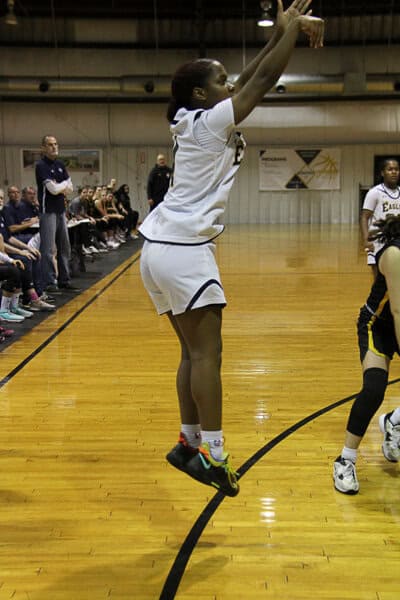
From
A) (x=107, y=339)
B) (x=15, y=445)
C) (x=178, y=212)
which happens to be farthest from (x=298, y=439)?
(x=107, y=339)

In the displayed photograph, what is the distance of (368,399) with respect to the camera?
9.46 feet

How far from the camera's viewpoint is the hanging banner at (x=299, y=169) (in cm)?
2217

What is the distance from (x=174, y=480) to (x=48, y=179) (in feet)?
17.6

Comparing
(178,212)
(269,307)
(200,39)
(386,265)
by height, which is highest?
(200,39)

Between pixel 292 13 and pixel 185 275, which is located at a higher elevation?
pixel 292 13

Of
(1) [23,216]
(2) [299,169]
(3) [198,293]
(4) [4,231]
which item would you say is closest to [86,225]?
(1) [23,216]

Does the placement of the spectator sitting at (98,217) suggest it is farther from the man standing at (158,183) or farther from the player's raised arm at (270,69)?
the player's raised arm at (270,69)

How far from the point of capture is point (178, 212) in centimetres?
230

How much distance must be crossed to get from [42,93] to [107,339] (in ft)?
52.0

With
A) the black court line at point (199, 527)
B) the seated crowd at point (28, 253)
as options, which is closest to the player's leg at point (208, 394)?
the black court line at point (199, 527)

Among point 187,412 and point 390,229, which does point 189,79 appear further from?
point 187,412

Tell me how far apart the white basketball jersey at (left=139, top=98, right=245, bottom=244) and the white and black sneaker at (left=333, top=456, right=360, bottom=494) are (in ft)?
4.12

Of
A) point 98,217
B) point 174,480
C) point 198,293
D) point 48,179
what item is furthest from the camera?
point 98,217

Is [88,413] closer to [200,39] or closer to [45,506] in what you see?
[45,506]
